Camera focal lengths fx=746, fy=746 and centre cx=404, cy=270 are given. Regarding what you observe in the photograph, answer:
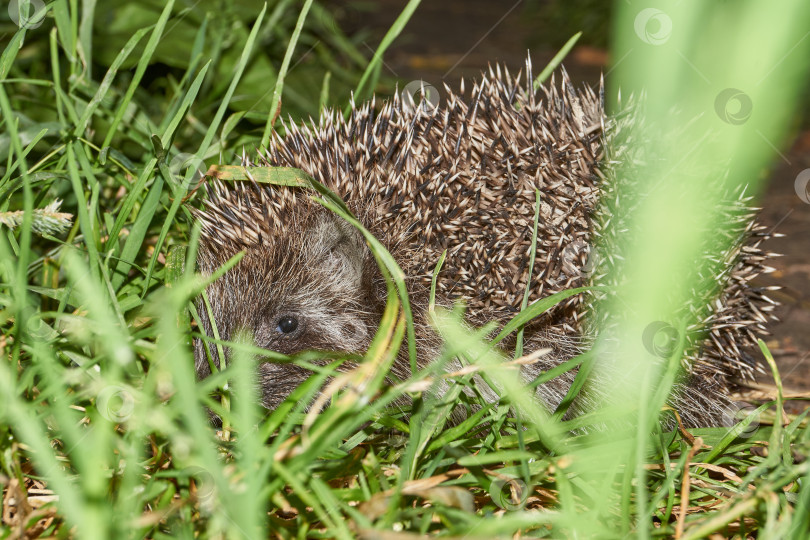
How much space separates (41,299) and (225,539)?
1.69 meters

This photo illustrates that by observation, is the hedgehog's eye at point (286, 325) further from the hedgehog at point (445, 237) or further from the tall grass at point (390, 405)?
the tall grass at point (390, 405)

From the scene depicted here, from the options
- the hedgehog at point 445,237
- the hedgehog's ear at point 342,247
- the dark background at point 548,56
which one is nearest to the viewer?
the hedgehog at point 445,237

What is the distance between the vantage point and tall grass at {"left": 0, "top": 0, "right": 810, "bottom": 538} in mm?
1047

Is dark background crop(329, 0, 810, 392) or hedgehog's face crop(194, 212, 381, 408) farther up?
dark background crop(329, 0, 810, 392)

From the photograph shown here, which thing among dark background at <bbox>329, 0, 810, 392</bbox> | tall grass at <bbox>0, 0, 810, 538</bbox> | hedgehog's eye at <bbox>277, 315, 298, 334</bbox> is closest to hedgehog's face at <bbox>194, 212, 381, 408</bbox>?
hedgehog's eye at <bbox>277, 315, 298, 334</bbox>

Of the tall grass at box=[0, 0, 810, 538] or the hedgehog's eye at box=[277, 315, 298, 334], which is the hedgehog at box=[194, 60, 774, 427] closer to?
the hedgehog's eye at box=[277, 315, 298, 334]

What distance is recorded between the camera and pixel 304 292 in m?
3.01

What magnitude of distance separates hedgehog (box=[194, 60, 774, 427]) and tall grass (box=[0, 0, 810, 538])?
0.15 metres

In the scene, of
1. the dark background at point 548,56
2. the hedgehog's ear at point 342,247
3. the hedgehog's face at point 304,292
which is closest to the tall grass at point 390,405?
the hedgehog's face at point 304,292

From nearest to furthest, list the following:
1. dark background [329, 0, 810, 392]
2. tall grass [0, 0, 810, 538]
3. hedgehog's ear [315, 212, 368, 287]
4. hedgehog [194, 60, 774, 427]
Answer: tall grass [0, 0, 810, 538], hedgehog [194, 60, 774, 427], hedgehog's ear [315, 212, 368, 287], dark background [329, 0, 810, 392]

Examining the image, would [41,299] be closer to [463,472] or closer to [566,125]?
[463,472]

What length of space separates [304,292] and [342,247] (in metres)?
0.24

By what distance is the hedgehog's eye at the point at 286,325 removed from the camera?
9.79ft

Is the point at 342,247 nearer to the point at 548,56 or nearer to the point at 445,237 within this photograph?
the point at 445,237
